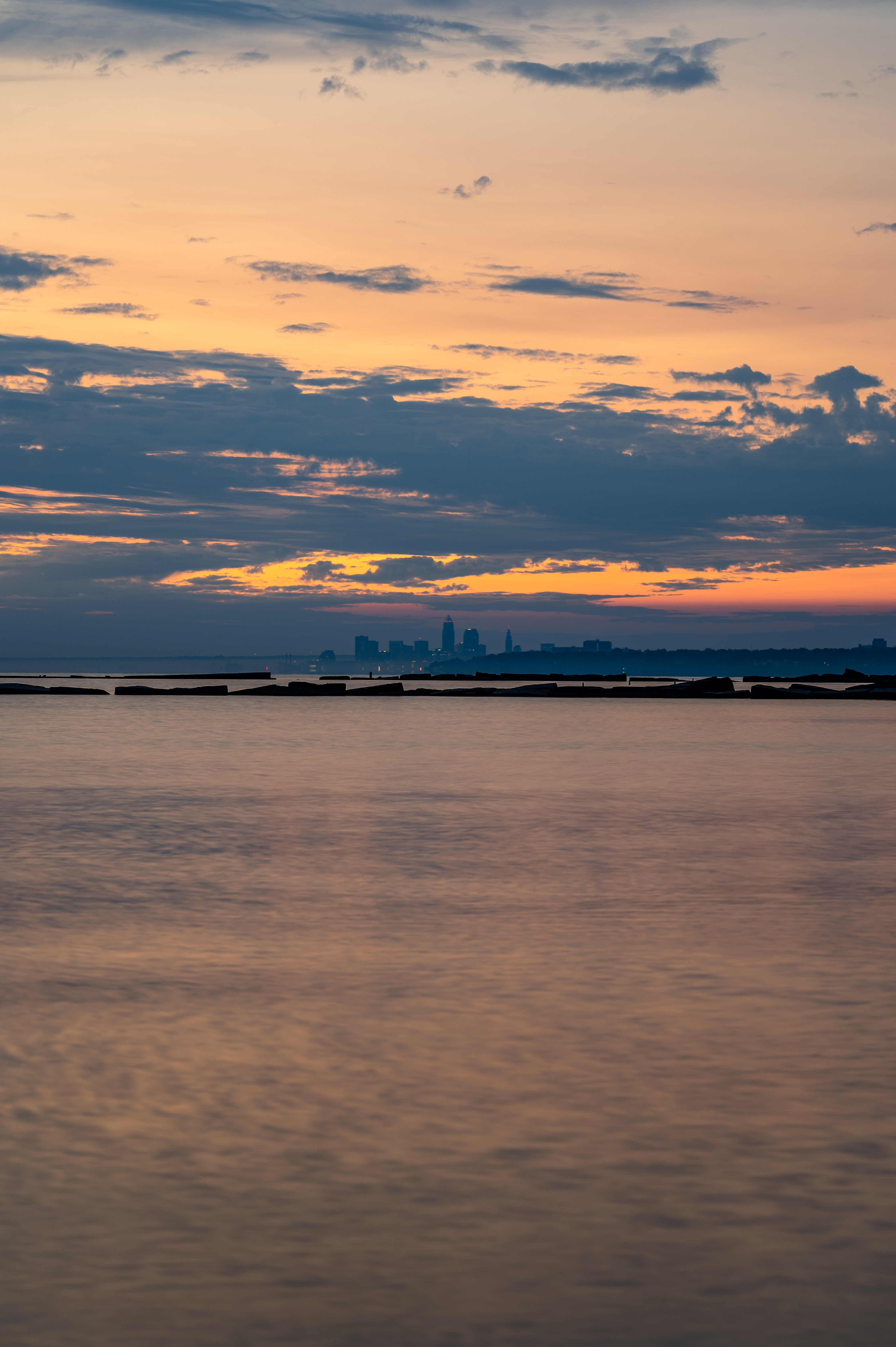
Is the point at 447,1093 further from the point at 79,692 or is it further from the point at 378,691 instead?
the point at 79,692

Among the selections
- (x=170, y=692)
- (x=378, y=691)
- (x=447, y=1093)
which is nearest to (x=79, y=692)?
(x=170, y=692)

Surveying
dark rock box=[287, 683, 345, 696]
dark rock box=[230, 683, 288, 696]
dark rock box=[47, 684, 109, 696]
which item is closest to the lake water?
dark rock box=[287, 683, 345, 696]

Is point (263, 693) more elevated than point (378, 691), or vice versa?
point (378, 691)

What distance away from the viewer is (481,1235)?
602 cm

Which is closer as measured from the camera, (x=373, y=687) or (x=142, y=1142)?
(x=142, y=1142)

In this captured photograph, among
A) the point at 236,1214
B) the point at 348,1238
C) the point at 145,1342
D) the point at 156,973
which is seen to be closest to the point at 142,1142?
the point at 236,1214

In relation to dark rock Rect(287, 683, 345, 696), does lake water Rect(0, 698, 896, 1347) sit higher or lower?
lower

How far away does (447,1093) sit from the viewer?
8234 millimetres

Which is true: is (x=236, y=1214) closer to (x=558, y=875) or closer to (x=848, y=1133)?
(x=848, y=1133)

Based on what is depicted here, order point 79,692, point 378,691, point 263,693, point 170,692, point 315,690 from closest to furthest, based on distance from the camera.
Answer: point 315,690 → point 378,691 → point 263,693 → point 79,692 → point 170,692

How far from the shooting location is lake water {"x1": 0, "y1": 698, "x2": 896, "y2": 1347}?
5.47 meters


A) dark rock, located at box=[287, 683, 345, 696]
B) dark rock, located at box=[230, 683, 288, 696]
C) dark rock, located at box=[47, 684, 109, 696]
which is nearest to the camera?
dark rock, located at box=[287, 683, 345, 696]

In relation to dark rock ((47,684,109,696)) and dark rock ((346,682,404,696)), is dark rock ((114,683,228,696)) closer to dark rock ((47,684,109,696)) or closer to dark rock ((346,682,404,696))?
dark rock ((47,684,109,696))

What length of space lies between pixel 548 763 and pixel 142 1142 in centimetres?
3502
